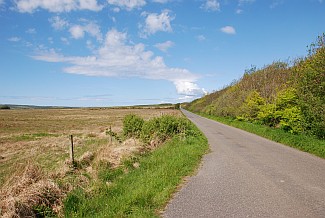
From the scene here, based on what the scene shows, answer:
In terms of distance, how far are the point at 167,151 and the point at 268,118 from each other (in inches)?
609

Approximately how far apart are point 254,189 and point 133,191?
3318 mm

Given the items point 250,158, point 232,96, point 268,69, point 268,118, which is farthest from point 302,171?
point 232,96

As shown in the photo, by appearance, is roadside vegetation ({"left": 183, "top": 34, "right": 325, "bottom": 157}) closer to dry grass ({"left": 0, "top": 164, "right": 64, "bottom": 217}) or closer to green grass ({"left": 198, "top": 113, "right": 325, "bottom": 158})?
green grass ({"left": 198, "top": 113, "right": 325, "bottom": 158})

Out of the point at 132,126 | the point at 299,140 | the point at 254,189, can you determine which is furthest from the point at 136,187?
the point at 132,126

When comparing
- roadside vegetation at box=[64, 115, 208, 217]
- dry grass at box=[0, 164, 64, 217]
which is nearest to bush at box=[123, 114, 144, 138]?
roadside vegetation at box=[64, 115, 208, 217]

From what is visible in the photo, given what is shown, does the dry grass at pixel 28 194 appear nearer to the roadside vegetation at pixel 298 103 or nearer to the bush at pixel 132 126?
the roadside vegetation at pixel 298 103

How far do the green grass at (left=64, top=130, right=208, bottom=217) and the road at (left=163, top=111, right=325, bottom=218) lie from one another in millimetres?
421

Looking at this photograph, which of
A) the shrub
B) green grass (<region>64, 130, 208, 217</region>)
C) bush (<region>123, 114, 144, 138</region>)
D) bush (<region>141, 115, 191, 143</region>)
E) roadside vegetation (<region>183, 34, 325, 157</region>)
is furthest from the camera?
the shrub

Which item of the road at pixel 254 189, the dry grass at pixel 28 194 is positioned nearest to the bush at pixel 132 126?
the road at pixel 254 189

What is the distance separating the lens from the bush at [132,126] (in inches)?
912

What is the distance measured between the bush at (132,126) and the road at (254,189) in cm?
1095

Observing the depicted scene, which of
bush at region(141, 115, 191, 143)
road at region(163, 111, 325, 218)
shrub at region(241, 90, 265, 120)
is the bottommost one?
road at region(163, 111, 325, 218)

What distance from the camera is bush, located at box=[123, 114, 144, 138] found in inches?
912

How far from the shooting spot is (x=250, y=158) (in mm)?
12719
